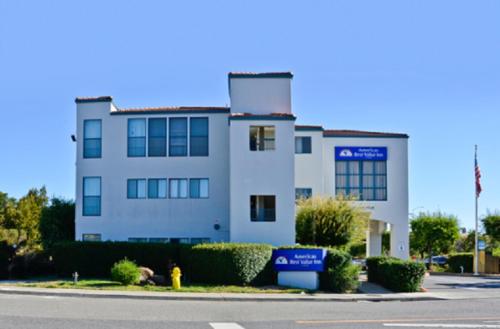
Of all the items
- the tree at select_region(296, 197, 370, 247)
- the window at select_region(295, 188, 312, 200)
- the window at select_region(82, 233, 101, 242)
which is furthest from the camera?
the window at select_region(295, 188, 312, 200)

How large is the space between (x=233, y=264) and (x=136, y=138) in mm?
10057

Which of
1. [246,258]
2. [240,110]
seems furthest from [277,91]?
[246,258]

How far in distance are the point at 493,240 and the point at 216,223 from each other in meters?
26.8

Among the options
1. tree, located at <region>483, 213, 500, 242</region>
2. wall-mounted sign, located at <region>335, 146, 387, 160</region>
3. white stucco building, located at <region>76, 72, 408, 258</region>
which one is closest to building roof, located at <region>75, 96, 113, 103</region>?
white stucco building, located at <region>76, 72, 408, 258</region>

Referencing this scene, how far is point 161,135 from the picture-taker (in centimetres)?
3325

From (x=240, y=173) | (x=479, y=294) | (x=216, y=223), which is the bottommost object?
(x=479, y=294)

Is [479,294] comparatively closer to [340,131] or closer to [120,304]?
[120,304]

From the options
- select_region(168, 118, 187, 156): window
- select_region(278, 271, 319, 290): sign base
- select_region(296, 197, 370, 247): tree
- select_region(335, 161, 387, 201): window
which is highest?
select_region(168, 118, 187, 156): window

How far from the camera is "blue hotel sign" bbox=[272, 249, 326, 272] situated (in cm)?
2647

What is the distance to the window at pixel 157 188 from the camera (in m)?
33.2

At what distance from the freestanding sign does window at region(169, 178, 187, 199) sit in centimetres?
790

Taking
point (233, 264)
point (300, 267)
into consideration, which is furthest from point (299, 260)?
point (233, 264)

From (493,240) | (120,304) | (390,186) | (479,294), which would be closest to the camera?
(120,304)

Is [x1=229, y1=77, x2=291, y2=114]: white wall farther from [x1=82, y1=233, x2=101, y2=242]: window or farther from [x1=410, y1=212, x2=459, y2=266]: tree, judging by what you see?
[x1=410, y1=212, x2=459, y2=266]: tree
